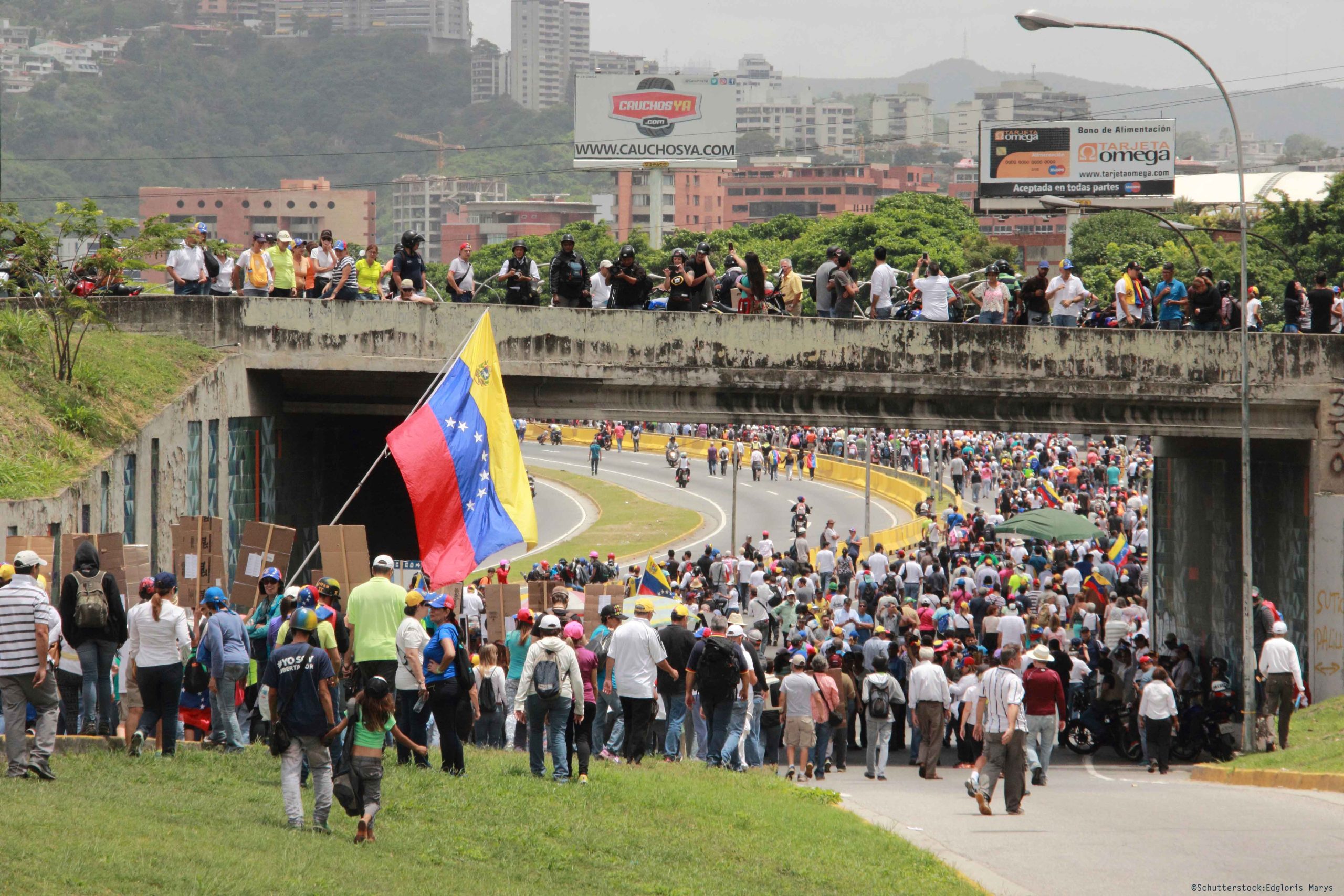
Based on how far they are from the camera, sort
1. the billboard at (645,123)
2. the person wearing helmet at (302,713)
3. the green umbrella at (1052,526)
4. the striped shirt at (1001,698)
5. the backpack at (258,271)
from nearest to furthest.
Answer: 1. the person wearing helmet at (302,713)
2. the striped shirt at (1001,698)
3. the backpack at (258,271)
4. the green umbrella at (1052,526)
5. the billboard at (645,123)

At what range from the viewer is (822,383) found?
73.9ft

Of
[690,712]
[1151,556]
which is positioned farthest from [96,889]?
[1151,556]

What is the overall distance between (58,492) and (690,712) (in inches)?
278

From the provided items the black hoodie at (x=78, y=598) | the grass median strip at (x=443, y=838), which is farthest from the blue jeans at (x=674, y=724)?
the black hoodie at (x=78, y=598)

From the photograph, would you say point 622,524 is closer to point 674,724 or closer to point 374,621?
point 674,724

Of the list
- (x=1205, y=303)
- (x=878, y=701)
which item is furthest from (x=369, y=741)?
(x=1205, y=303)

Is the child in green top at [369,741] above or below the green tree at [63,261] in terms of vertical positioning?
below

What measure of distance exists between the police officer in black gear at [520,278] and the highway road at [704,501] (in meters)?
30.3

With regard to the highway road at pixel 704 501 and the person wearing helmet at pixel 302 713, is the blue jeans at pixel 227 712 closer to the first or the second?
the person wearing helmet at pixel 302 713

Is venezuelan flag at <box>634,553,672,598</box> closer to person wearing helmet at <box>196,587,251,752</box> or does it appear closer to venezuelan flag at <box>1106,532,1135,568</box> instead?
venezuelan flag at <box>1106,532,1135,568</box>

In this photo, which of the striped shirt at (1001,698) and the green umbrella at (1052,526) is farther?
the green umbrella at (1052,526)

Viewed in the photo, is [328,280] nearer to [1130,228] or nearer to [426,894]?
[426,894]

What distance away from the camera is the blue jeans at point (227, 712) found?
12.9 metres

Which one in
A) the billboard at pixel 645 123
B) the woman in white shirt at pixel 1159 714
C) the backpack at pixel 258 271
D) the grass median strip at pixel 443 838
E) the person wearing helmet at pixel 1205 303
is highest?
the billboard at pixel 645 123
